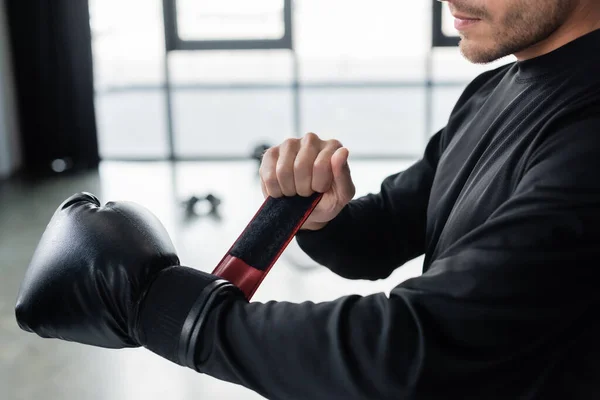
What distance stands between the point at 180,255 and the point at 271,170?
9.21ft

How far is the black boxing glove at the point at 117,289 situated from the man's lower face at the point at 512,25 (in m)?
0.45

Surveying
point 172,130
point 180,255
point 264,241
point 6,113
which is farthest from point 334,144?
point 6,113

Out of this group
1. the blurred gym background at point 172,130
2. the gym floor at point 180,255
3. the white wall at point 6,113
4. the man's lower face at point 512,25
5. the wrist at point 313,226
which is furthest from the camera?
the white wall at point 6,113

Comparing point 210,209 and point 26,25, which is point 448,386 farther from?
point 26,25

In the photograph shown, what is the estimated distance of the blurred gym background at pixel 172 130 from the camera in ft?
9.04

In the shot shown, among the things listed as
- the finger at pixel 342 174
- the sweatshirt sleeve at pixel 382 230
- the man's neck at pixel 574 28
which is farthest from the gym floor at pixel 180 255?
the man's neck at pixel 574 28

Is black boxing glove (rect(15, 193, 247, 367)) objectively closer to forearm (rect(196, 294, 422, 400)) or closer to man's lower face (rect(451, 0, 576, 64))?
forearm (rect(196, 294, 422, 400))

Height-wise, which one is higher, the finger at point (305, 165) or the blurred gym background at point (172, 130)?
the finger at point (305, 165)

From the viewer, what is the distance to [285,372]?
78cm

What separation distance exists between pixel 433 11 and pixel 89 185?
2.72 metres

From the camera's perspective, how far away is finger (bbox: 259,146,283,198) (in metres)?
0.96

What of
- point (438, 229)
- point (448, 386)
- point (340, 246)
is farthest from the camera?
point (340, 246)

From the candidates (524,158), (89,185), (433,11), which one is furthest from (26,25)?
(524,158)

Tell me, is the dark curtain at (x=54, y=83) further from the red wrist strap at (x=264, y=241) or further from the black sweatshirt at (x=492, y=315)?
the black sweatshirt at (x=492, y=315)
